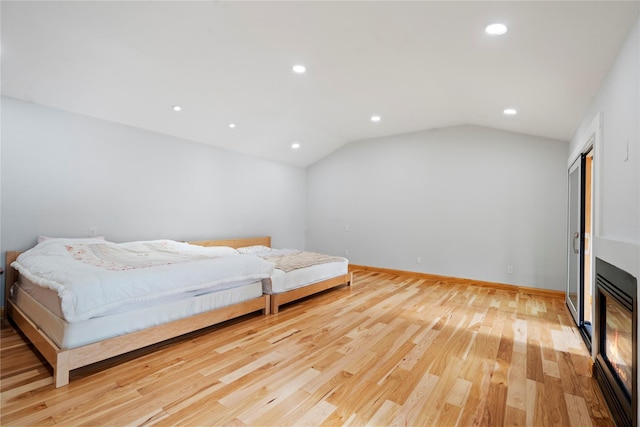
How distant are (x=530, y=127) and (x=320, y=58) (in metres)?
Result: 3.17

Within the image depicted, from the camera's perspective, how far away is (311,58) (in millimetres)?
3014

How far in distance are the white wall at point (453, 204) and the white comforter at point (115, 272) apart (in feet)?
10.6

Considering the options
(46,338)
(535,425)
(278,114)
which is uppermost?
(278,114)

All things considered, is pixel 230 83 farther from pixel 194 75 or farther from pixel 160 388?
pixel 160 388

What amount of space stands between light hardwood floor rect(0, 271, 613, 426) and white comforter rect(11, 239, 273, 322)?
18.4 inches

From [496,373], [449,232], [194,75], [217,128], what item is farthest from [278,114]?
[496,373]

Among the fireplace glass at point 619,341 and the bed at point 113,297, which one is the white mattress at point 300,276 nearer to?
the bed at point 113,297

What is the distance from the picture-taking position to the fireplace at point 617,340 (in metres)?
1.55

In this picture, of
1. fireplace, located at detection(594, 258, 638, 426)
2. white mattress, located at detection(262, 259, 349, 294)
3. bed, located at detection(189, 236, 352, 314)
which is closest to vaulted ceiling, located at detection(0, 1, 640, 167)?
fireplace, located at detection(594, 258, 638, 426)

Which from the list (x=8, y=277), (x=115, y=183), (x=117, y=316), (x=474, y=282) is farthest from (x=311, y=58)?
(x=474, y=282)

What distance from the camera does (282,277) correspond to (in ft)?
11.9

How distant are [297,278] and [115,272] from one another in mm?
1993

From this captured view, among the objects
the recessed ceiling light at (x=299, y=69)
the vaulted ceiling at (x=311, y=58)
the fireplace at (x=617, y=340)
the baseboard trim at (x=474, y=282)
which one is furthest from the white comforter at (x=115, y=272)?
the baseboard trim at (x=474, y=282)

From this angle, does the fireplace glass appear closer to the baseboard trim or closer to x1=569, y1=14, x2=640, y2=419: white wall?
x1=569, y1=14, x2=640, y2=419: white wall
